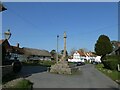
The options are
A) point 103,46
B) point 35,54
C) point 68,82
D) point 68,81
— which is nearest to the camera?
point 68,82

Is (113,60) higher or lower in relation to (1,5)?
lower

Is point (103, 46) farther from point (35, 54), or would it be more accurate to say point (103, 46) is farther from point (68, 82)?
point (68, 82)

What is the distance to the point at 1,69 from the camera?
70.0ft

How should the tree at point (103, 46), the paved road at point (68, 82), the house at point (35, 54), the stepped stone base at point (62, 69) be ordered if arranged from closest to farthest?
1. the paved road at point (68, 82)
2. the stepped stone base at point (62, 69)
3. the tree at point (103, 46)
4. the house at point (35, 54)

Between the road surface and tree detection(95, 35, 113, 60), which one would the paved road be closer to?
the road surface

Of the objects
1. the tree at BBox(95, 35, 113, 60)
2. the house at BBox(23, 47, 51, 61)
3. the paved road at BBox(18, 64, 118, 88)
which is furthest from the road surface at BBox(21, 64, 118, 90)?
the house at BBox(23, 47, 51, 61)

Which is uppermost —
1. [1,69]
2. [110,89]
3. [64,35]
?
[64,35]

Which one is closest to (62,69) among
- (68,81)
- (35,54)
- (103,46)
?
(68,81)

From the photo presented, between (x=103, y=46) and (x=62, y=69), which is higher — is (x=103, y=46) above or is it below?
above

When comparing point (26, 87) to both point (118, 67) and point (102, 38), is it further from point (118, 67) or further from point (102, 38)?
point (102, 38)

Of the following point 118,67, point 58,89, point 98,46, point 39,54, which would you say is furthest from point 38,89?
point 39,54

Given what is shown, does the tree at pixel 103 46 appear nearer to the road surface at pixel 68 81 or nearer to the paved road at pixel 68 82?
the road surface at pixel 68 81

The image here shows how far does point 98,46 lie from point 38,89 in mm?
65960

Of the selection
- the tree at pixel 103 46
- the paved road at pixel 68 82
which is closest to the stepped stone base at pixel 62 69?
the paved road at pixel 68 82
